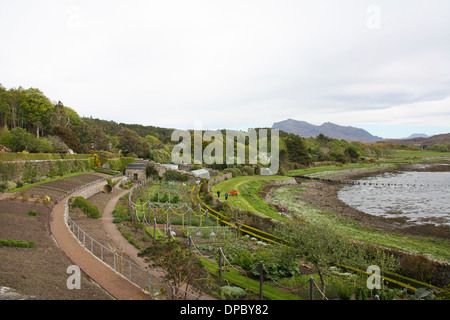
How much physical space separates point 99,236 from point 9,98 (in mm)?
45936

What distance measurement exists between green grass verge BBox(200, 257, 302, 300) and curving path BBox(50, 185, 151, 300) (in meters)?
3.79

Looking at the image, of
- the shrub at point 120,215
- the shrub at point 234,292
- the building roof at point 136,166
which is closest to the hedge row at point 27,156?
the building roof at point 136,166

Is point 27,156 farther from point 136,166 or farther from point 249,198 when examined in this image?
point 249,198

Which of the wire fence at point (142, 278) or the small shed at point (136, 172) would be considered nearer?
the wire fence at point (142, 278)

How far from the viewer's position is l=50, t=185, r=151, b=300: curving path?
9.39 meters

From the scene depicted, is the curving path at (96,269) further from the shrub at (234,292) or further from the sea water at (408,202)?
the sea water at (408,202)

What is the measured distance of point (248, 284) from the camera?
1103 centimetres

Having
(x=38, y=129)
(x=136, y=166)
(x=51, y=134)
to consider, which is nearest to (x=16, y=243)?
(x=136, y=166)

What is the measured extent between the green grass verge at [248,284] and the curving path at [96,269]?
3789mm

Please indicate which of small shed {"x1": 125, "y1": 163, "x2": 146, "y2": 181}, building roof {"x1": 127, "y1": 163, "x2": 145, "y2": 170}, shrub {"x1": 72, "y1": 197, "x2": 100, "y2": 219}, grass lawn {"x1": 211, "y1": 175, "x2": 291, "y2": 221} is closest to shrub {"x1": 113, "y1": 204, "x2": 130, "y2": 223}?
shrub {"x1": 72, "y1": 197, "x2": 100, "y2": 219}

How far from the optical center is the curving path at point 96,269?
30.8 feet

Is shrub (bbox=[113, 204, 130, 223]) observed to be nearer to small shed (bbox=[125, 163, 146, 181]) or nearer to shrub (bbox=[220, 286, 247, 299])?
shrub (bbox=[220, 286, 247, 299])
